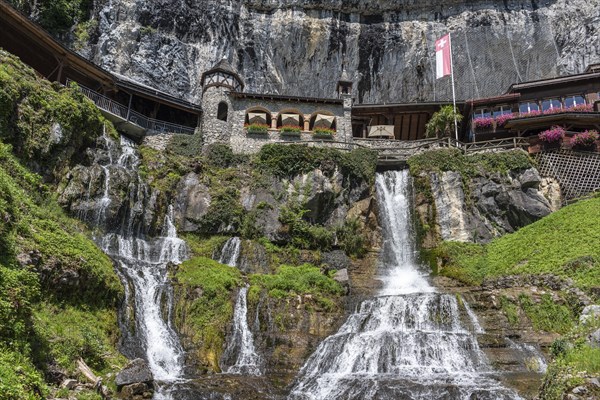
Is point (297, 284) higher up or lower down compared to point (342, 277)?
lower down

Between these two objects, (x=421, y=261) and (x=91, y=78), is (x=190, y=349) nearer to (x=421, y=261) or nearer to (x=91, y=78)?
(x=421, y=261)

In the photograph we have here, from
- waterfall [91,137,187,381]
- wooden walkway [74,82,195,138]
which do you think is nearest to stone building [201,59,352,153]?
wooden walkway [74,82,195,138]

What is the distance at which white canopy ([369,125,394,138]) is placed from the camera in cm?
3497

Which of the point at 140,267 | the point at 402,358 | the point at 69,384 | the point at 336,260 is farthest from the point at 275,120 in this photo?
the point at 69,384

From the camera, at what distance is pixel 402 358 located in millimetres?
15109

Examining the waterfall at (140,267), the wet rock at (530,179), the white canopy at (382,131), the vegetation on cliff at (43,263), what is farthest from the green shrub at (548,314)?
the white canopy at (382,131)

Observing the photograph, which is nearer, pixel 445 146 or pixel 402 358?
pixel 402 358

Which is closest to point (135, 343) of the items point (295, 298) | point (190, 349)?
point (190, 349)

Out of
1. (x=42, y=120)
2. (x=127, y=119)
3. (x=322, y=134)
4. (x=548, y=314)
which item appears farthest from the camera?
(x=322, y=134)

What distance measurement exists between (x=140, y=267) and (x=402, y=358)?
10867 mm

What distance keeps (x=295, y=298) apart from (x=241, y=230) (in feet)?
23.8

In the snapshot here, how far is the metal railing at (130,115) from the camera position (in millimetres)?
29047

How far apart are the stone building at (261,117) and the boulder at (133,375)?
20.3 m

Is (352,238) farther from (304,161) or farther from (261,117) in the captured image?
(261,117)
